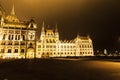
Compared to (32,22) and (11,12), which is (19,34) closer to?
(32,22)

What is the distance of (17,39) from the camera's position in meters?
67.6

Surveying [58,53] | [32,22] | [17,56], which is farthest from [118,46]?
[17,56]

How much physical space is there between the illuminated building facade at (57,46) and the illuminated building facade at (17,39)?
70.5ft

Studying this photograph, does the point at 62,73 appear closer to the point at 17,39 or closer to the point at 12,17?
the point at 17,39

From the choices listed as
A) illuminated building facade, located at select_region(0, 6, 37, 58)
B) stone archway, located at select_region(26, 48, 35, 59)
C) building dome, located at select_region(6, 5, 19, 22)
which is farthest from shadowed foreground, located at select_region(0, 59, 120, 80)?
building dome, located at select_region(6, 5, 19, 22)

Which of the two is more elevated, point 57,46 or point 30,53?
point 57,46

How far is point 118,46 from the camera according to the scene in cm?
12419

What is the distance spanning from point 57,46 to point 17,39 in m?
36.6

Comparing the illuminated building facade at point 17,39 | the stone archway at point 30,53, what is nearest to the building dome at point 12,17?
the illuminated building facade at point 17,39

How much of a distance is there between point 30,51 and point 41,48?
23.7 m

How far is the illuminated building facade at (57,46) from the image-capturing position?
9212 cm

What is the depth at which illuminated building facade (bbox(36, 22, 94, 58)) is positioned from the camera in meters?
92.1

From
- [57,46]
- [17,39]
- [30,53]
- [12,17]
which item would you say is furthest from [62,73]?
[57,46]

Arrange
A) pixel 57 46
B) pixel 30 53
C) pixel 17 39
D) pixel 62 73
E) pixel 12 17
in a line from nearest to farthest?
pixel 62 73, pixel 17 39, pixel 30 53, pixel 12 17, pixel 57 46
